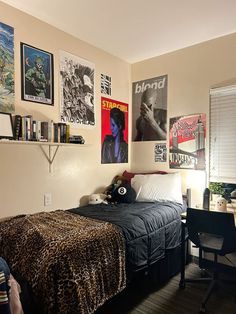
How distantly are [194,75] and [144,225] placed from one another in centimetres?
186

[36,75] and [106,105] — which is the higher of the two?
[36,75]

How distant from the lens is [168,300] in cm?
208

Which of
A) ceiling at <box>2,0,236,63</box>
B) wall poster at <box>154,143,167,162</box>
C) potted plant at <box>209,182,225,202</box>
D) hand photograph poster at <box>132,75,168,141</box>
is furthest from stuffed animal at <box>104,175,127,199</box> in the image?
ceiling at <box>2,0,236,63</box>

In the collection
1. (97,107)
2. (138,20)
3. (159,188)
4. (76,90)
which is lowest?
(159,188)

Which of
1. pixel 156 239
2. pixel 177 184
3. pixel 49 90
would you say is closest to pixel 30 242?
pixel 156 239

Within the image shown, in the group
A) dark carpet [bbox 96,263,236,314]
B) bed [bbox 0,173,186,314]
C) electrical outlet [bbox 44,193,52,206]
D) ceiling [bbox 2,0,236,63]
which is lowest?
dark carpet [bbox 96,263,236,314]

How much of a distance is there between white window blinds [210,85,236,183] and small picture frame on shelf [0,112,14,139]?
2.08 m

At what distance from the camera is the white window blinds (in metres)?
2.60

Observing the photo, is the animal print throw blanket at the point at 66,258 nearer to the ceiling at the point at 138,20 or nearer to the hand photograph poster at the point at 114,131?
the hand photograph poster at the point at 114,131

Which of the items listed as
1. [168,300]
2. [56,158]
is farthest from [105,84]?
[168,300]

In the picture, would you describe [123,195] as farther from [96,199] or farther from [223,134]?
[223,134]

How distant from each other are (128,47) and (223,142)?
1.59 metres

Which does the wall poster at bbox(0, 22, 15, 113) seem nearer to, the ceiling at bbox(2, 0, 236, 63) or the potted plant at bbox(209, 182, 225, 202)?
the ceiling at bbox(2, 0, 236, 63)

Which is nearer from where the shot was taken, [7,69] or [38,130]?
[7,69]
